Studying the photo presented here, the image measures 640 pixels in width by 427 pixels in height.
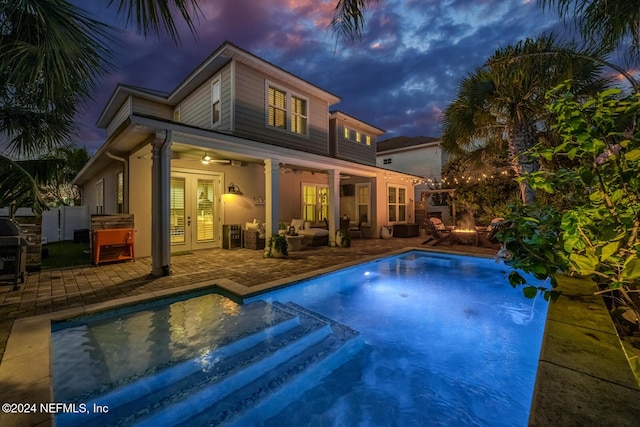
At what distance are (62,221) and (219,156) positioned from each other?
1014cm

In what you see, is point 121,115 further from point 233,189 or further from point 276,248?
point 276,248

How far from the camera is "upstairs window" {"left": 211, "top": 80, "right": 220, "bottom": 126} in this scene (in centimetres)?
877

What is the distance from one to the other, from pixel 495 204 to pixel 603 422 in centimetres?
1352

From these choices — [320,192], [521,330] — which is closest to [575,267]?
[521,330]

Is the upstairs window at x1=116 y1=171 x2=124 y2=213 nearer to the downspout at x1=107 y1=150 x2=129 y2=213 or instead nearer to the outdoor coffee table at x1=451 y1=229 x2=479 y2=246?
the downspout at x1=107 y1=150 x2=129 y2=213

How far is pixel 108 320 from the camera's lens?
12.3 ft

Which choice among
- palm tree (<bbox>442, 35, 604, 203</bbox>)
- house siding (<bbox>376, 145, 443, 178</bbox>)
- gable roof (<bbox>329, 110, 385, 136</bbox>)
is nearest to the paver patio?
palm tree (<bbox>442, 35, 604, 203</bbox>)

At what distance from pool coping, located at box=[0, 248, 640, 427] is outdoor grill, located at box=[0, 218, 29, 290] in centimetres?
206

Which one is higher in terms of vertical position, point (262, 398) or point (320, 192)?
point (320, 192)

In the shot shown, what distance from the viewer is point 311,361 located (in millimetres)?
3021

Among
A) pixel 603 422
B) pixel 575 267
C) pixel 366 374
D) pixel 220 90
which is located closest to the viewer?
pixel 603 422

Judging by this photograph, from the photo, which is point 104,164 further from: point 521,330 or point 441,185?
point 441,185

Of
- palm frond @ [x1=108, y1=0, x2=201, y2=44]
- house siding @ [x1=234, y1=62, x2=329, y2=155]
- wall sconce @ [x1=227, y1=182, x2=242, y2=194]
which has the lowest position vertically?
wall sconce @ [x1=227, y1=182, x2=242, y2=194]

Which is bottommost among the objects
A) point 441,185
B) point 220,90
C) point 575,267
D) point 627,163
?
point 575,267
